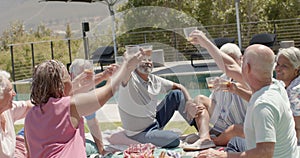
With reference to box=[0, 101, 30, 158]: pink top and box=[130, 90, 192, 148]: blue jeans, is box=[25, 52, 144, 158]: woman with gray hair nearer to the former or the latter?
box=[0, 101, 30, 158]: pink top

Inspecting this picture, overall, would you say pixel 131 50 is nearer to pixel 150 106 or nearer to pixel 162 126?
pixel 150 106

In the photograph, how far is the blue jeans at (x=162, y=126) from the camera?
3314mm

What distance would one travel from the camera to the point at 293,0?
13711 millimetres

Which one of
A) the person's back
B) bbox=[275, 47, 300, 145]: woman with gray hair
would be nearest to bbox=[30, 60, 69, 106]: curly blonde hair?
the person's back

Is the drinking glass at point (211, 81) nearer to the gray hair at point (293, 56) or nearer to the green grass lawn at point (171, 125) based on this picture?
the green grass lawn at point (171, 125)

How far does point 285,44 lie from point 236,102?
6.87 m

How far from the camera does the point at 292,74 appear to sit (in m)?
3.30

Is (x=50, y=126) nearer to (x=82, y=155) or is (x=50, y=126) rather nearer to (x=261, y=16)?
(x=82, y=155)

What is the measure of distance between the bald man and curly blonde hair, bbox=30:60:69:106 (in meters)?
0.80

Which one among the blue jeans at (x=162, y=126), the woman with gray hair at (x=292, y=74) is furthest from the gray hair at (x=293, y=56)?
the blue jeans at (x=162, y=126)

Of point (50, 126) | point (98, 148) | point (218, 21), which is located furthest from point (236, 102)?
point (218, 21)

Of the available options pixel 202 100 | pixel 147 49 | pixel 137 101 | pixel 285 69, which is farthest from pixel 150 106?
pixel 285 69

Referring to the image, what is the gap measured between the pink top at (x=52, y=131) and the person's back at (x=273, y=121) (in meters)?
0.88

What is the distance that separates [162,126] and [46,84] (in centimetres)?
137
